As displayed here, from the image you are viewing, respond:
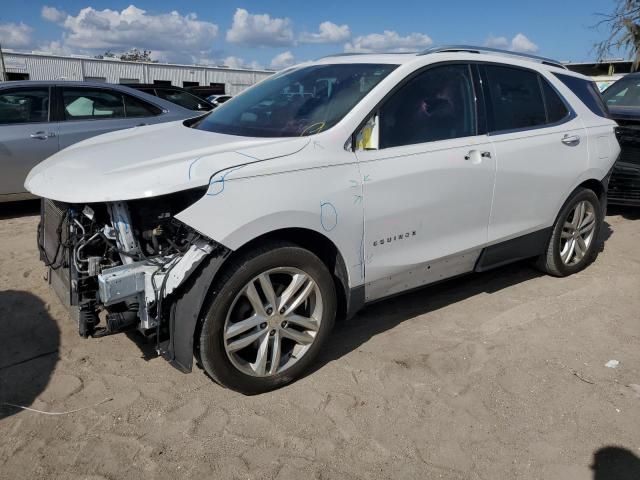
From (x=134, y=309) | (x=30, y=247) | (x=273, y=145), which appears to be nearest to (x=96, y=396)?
(x=134, y=309)

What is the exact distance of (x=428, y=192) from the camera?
11.3 ft

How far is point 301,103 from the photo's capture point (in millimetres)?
3506

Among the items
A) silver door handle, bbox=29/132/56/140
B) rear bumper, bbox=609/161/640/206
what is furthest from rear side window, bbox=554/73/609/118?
silver door handle, bbox=29/132/56/140

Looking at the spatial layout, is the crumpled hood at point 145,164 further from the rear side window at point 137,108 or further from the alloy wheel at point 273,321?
the rear side window at point 137,108

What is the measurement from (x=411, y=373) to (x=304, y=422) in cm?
81

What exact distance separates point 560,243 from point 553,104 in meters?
1.17

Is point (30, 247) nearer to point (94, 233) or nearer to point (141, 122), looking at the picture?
point (141, 122)

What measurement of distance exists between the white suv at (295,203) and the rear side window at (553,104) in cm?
20

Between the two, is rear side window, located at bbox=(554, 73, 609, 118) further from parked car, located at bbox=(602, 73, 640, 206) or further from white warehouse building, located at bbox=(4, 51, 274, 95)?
white warehouse building, located at bbox=(4, 51, 274, 95)

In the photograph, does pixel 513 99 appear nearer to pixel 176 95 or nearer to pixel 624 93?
pixel 624 93

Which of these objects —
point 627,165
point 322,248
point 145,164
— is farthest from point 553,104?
point 145,164

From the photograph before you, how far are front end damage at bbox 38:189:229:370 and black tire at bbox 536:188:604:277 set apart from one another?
10.2 ft

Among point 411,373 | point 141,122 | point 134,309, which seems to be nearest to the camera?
point 134,309

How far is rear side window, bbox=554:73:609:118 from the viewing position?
4.73m
